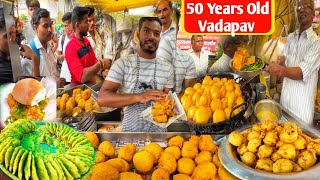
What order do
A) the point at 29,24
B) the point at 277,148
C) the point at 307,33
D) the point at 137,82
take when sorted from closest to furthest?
the point at 277,148, the point at 307,33, the point at 29,24, the point at 137,82

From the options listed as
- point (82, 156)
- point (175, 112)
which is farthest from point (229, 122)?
point (82, 156)

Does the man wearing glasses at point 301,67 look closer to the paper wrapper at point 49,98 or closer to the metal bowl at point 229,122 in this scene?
the metal bowl at point 229,122

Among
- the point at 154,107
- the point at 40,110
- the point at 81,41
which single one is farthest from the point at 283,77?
the point at 40,110

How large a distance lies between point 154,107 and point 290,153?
3.34 feet

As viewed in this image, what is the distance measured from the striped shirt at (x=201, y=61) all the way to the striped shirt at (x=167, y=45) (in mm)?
124

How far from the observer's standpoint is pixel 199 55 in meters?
2.96

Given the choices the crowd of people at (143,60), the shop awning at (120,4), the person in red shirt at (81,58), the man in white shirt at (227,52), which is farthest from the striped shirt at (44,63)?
the man in white shirt at (227,52)

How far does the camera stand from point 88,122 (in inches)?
125

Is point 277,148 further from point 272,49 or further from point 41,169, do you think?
point 41,169

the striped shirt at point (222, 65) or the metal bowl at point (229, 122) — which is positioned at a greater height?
the striped shirt at point (222, 65)

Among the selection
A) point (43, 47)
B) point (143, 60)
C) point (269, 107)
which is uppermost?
point (43, 47)

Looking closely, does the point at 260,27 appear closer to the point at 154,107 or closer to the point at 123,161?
the point at 154,107

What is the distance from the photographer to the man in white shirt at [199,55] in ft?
A: 9.52

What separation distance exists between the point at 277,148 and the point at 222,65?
70cm
